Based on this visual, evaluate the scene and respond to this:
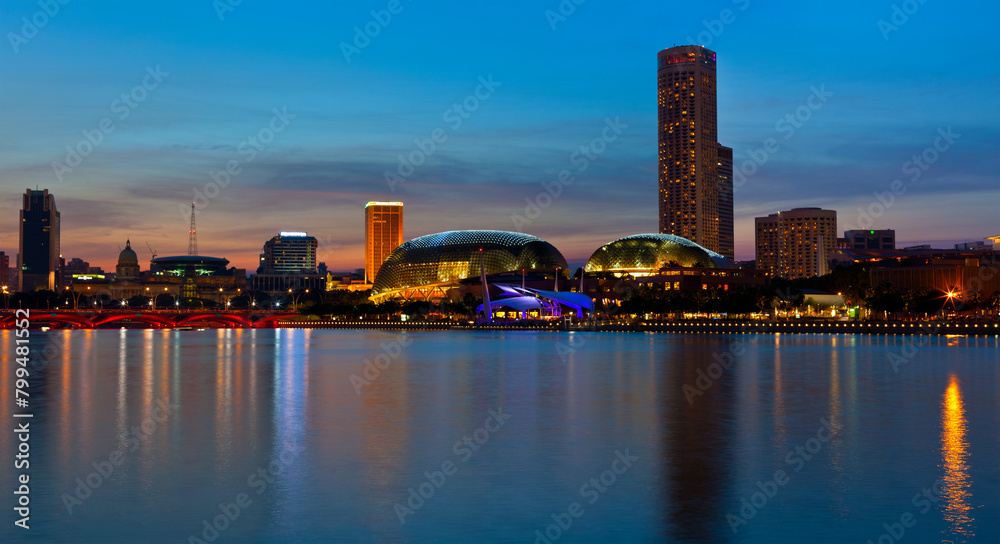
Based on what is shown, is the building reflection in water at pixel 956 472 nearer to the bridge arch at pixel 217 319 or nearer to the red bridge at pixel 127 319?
the red bridge at pixel 127 319

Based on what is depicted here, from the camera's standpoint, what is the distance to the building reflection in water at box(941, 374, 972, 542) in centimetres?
1584

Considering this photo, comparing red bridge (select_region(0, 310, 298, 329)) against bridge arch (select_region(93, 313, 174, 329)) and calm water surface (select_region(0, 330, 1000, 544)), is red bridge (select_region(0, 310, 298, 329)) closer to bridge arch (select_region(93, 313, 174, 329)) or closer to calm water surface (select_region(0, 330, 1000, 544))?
bridge arch (select_region(93, 313, 174, 329))

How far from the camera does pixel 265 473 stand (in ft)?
68.8

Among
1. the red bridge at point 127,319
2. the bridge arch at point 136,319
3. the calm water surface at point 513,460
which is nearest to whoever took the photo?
the calm water surface at point 513,460

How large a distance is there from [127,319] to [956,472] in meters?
176

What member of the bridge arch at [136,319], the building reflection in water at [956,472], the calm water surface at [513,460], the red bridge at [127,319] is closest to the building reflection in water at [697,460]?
the calm water surface at [513,460]

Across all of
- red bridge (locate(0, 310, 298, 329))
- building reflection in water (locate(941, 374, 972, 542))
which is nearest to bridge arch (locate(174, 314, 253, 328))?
red bridge (locate(0, 310, 298, 329))

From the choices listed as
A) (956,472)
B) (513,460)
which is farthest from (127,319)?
(956,472)

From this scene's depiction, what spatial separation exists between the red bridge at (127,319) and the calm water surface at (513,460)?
13251 centimetres

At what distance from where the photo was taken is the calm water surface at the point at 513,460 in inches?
632

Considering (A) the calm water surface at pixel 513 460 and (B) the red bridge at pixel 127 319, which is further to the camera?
(B) the red bridge at pixel 127 319

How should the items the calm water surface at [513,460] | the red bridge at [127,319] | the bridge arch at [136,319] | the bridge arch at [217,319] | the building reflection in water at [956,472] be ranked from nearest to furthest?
the building reflection in water at [956,472] → the calm water surface at [513,460] → the red bridge at [127,319] → the bridge arch at [136,319] → the bridge arch at [217,319]

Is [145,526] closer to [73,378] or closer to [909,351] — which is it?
[73,378]

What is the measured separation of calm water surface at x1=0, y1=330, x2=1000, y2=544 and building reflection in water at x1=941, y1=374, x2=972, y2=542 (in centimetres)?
8
